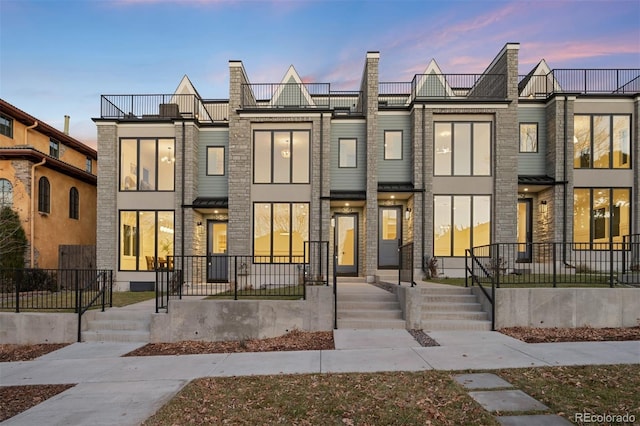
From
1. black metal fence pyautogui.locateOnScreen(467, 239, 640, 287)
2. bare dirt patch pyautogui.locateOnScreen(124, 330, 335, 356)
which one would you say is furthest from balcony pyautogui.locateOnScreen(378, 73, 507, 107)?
bare dirt patch pyautogui.locateOnScreen(124, 330, 335, 356)

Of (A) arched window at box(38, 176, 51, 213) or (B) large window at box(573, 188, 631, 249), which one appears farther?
(A) arched window at box(38, 176, 51, 213)

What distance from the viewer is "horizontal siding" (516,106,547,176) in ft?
50.6

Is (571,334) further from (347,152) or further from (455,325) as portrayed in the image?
(347,152)

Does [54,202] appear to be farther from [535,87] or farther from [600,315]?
[535,87]

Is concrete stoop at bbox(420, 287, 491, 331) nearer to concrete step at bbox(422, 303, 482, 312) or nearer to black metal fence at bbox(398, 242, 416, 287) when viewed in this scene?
concrete step at bbox(422, 303, 482, 312)

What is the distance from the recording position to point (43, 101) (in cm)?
2947

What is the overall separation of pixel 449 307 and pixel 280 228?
8.06 metres

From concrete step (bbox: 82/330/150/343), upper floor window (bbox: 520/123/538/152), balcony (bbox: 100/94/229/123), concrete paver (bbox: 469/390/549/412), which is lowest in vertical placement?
concrete step (bbox: 82/330/150/343)

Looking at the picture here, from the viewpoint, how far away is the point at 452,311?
920 cm

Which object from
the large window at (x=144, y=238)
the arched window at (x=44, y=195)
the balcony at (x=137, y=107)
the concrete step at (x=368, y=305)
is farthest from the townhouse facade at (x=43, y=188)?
the concrete step at (x=368, y=305)

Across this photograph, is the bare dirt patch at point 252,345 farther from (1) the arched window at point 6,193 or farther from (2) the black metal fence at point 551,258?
(1) the arched window at point 6,193

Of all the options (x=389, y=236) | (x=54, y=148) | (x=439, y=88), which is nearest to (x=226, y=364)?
(x=389, y=236)

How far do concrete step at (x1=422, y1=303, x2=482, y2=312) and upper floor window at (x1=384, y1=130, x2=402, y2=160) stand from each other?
783cm

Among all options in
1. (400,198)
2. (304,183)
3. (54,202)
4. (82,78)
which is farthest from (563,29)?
(82,78)
